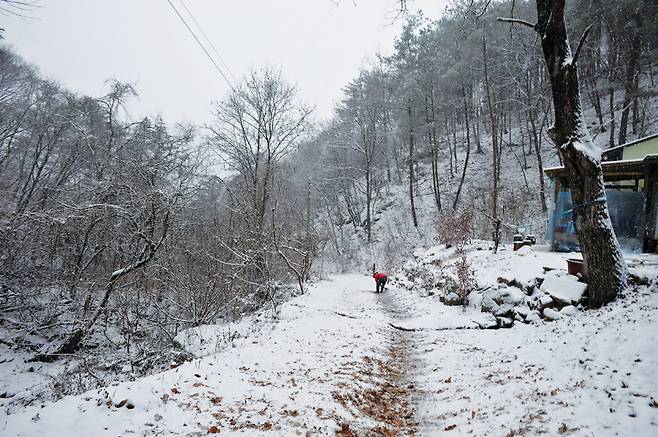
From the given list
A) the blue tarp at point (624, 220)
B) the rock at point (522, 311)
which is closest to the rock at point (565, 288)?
the rock at point (522, 311)

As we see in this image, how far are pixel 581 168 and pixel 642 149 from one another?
9748mm

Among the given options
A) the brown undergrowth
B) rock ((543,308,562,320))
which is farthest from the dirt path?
rock ((543,308,562,320))

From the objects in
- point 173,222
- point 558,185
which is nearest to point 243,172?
point 173,222

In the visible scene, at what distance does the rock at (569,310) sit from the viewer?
682 centimetres

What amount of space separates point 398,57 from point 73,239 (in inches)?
1060

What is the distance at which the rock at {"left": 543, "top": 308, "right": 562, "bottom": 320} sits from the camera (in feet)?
23.1

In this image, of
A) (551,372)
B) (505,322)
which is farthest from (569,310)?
(551,372)

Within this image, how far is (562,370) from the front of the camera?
14.7 feet

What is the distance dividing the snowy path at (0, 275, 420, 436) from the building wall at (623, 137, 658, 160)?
41.7ft

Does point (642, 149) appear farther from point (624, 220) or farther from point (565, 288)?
point (565, 288)

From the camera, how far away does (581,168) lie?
6465 millimetres

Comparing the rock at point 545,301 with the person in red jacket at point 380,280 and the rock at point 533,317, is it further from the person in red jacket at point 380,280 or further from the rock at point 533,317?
the person in red jacket at point 380,280

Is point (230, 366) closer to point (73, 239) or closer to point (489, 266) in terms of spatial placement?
point (489, 266)

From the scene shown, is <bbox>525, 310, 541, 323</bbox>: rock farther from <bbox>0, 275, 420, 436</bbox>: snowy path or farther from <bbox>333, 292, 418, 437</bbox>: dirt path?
<bbox>0, 275, 420, 436</bbox>: snowy path
